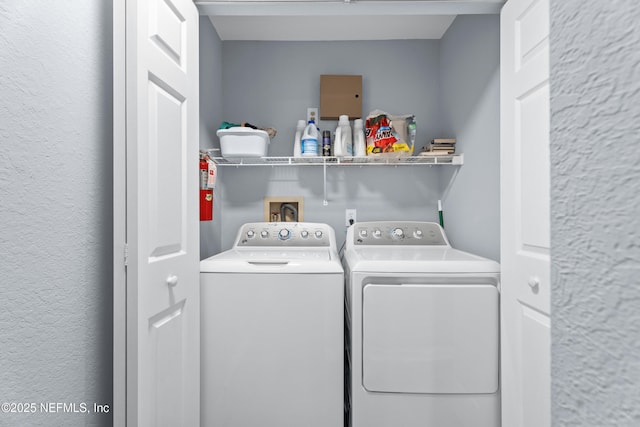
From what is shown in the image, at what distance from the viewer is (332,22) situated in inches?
90.0

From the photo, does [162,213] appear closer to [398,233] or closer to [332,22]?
[398,233]

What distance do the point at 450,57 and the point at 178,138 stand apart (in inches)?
73.1

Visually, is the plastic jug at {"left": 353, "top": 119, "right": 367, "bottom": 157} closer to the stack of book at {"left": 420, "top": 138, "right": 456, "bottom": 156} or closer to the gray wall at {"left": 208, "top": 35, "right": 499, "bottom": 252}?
the gray wall at {"left": 208, "top": 35, "right": 499, "bottom": 252}

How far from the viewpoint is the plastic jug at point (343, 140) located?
89.4 inches

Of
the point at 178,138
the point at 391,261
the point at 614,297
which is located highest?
the point at 178,138

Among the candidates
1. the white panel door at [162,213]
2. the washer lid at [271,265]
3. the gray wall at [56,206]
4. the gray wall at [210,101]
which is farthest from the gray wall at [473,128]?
the gray wall at [56,206]

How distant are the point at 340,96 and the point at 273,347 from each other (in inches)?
67.3

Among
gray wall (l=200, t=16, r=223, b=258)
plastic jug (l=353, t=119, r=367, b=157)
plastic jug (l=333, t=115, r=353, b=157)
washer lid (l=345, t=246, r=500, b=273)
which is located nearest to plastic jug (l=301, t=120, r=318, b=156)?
plastic jug (l=333, t=115, r=353, b=157)

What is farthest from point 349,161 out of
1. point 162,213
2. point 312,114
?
point 162,213

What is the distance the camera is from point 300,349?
1583 millimetres

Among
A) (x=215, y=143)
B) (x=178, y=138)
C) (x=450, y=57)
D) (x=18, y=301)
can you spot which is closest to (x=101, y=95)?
(x=178, y=138)

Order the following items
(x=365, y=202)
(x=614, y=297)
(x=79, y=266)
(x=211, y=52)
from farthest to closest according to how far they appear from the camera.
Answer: (x=365, y=202) → (x=211, y=52) → (x=79, y=266) → (x=614, y=297)

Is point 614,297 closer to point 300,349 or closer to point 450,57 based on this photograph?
point 300,349

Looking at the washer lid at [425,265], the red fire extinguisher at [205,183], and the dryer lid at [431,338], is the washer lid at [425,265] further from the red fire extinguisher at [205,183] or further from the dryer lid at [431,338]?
the red fire extinguisher at [205,183]
